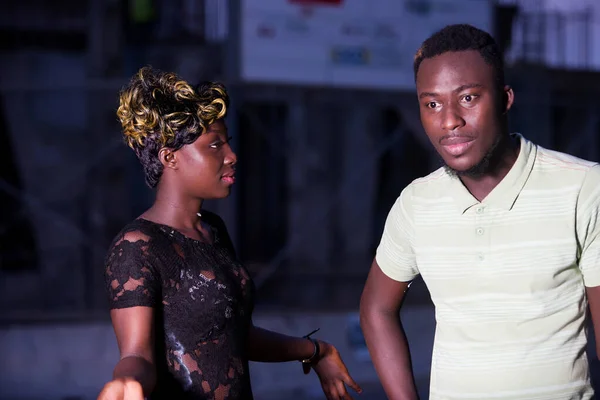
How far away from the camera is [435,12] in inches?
340

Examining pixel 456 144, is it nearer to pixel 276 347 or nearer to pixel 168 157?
pixel 168 157

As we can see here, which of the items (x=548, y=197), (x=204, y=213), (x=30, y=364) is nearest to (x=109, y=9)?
(x=30, y=364)

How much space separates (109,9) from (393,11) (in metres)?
3.44

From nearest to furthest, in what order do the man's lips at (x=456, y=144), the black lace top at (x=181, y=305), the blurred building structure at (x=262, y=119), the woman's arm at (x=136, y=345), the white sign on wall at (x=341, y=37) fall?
the woman's arm at (x=136, y=345) → the man's lips at (x=456, y=144) → the black lace top at (x=181, y=305) → the white sign on wall at (x=341, y=37) → the blurred building structure at (x=262, y=119)

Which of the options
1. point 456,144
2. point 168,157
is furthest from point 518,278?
point 168,157

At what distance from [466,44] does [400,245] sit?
1.96 feet

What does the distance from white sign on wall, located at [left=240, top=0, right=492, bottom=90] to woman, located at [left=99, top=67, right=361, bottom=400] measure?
5.52 meters

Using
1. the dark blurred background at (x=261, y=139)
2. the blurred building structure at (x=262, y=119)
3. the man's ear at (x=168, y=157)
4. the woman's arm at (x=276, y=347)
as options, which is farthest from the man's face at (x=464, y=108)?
the blurred building structure at (x=262, y=119)

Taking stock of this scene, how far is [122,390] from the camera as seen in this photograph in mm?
1970

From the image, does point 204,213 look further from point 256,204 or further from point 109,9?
point 256,204

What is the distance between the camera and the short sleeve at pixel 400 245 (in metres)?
2.49

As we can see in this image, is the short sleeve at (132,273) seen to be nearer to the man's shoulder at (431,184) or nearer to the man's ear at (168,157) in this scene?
the man's ear at (168,157)

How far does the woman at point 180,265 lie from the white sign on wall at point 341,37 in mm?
5518

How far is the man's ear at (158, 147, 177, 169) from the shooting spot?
2.59 m
